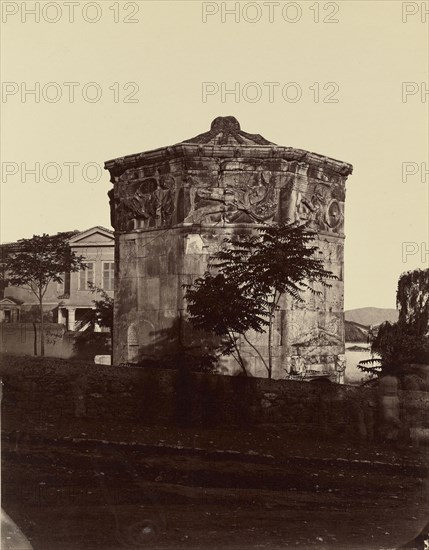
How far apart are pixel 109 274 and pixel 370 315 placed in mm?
6285

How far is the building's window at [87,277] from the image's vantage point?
15.3 meters

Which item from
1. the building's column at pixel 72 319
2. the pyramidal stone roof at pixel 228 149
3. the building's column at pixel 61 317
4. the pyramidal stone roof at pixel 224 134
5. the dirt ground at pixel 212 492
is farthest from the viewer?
the building's column at pixel 72 319

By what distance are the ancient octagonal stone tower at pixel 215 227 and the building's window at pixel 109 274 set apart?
1.32ft

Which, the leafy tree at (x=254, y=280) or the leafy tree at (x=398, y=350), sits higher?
the leafy tree at (x=254, y=280)

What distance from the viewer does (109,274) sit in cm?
1563

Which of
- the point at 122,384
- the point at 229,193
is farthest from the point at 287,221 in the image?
the point at 122,384

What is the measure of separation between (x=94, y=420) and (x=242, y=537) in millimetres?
3992

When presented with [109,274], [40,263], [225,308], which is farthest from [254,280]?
[109,274]

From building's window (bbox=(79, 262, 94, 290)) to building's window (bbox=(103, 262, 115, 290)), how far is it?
0.90 feet

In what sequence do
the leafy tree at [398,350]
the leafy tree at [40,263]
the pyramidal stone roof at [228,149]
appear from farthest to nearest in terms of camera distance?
the pyramidal stone roof at [228,149] → the leafy tree at [398,350] → the leafy tree at [40,263]

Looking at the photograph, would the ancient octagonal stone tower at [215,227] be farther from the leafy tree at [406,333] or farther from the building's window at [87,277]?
the leafy tree at [406,333]

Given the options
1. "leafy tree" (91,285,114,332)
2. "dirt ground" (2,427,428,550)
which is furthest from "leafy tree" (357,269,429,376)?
"leafy tree" (91,285,114,332)

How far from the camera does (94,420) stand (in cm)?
1004

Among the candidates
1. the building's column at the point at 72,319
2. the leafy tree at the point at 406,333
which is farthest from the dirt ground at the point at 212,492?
the building's column at the point at 72,319
